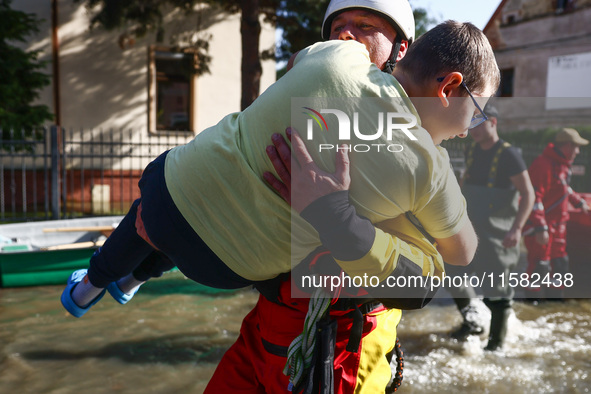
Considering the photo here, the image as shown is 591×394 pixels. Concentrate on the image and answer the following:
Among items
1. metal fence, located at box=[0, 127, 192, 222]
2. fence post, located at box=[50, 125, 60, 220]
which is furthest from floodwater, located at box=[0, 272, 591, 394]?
metal fence, located at box=[0, 127, 192, 222]

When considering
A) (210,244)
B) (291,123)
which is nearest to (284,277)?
(210,244)

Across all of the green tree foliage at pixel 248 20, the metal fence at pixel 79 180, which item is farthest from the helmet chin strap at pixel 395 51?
the metal fence at pixel 79 180

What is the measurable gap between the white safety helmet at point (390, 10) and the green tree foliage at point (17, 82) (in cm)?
969

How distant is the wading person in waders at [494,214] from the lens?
6.67ft

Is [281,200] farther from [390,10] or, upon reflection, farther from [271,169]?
[390,10]

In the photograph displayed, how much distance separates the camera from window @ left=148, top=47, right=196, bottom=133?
13.4m

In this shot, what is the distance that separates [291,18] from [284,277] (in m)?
11.0

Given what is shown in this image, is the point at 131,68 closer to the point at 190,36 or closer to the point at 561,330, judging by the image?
the point at 190,36

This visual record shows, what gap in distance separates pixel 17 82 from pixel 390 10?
10588 mm

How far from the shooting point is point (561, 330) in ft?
17.4

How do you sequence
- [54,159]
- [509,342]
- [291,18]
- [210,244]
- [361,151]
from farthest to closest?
[291,18], [54,159], [509,342], [210,244], [361,151]

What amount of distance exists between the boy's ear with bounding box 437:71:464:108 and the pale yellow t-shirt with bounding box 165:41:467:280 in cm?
12

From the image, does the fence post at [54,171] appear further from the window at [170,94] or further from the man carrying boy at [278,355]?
the man carrying boy at [278,355]

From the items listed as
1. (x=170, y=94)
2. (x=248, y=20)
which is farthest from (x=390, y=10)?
(x=170, y=94)
